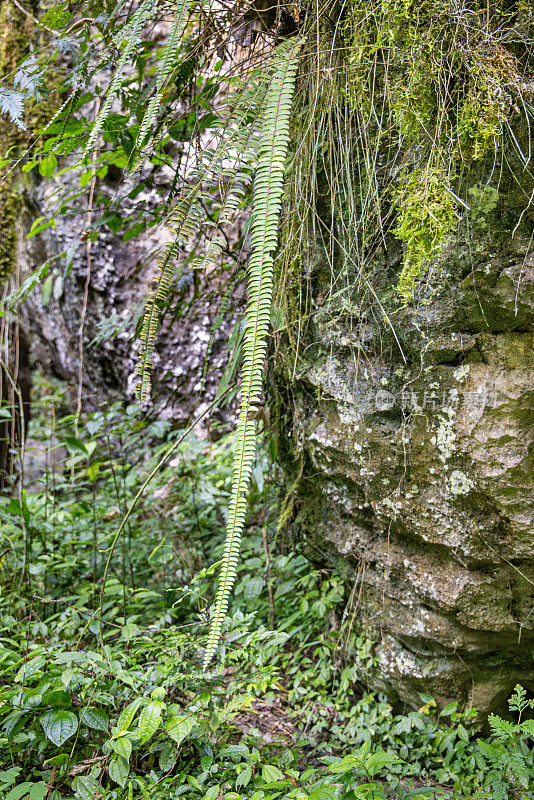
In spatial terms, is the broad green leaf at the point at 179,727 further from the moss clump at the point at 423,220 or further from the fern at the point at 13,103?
the fern at the point at 13,103

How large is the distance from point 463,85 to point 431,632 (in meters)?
1.60

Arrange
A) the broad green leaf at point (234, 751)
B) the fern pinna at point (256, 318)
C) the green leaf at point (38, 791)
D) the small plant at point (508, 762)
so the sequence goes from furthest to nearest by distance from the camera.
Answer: the broad green leaf at point (234, 751)
the small plant at point (508, 762)
the green leaf at point (38, 791)
the fern pinna at point (256, 318)

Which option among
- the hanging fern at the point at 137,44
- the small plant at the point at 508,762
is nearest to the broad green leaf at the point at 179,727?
the small plant at the point at 508,762

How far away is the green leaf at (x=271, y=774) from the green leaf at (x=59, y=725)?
20.2 inches

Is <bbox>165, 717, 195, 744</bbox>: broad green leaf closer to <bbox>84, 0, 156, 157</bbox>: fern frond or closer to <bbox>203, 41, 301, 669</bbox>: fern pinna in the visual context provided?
<bbox>203, 41, 301, 669</bbox>: fern pinna

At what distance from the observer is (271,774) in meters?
1.41

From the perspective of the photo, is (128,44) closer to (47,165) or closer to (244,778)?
(47,165)

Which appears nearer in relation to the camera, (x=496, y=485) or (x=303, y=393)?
(x=496, y=485)

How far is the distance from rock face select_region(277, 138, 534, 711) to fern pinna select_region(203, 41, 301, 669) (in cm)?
57

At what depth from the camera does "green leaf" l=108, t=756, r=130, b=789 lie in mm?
1353

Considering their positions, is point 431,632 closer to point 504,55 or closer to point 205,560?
point 205,560

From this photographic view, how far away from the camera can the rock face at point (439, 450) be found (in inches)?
59.2

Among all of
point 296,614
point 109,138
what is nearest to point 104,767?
point 296,614

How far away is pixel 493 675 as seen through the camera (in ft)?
5.77
